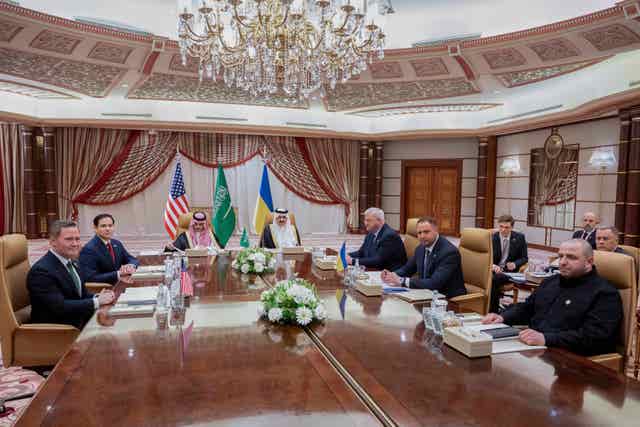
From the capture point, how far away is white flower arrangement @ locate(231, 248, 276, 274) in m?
3.36

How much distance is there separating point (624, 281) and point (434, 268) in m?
1.26

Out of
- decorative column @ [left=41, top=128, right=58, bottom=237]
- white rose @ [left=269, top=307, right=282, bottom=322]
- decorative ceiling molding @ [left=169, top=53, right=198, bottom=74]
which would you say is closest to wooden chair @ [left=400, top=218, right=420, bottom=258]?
white rose @ [left=269, top=307, right=282, bottom=322]

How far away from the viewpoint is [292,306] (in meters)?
2.06

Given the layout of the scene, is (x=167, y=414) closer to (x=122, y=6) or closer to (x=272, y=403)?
(x=272, y=403)

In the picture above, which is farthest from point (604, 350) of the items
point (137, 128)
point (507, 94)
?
point (137, 128)

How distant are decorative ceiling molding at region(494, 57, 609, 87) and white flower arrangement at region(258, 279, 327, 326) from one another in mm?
5947

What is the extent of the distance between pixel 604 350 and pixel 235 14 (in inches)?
140

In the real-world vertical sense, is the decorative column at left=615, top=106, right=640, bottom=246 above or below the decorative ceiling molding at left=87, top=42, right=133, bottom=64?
below

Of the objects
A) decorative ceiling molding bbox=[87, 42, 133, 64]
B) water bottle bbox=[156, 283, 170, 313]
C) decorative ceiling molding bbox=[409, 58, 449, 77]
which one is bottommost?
water bottle bbox=[156, 283, 170, 313]

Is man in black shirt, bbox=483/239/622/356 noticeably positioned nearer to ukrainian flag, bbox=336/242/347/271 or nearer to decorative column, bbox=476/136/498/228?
Result: ukrainian flag, bbox=336/242/347/271

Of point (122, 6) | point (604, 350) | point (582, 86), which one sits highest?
point (122, 6)

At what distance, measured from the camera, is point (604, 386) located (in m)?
1.45

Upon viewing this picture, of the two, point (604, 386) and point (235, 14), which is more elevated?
point (235, 14)

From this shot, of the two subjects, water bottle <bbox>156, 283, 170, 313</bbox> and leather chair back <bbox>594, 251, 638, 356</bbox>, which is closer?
leather chair back <bbox>594, 251, 638, 356</bbox>
